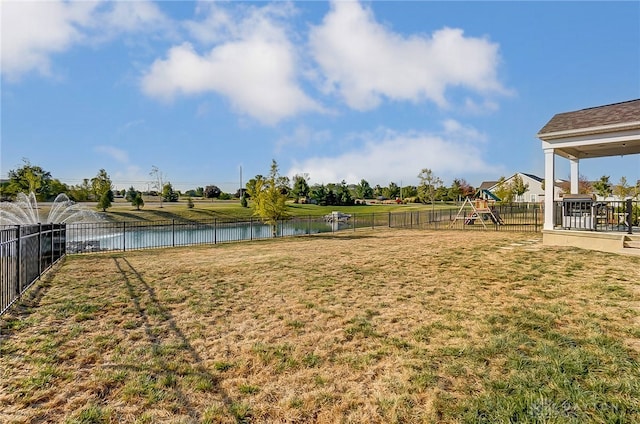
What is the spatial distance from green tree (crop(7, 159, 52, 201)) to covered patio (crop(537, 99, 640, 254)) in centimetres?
3930

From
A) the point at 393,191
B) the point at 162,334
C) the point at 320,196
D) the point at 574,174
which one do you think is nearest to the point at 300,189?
the point at 320,196

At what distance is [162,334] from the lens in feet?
13.9

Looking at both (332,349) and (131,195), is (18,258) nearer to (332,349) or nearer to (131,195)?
(332,349)

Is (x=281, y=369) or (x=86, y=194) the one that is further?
(x=86, y=194)

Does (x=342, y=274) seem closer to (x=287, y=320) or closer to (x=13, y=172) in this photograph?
(x=287, y=320)

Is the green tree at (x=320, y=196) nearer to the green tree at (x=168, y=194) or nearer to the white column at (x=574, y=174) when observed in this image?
the green tree at (x=168, y=194)

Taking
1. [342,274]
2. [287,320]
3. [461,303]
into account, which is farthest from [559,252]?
[287,320]

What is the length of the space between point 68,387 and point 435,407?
324cm

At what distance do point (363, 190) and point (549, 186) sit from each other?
74904 mm

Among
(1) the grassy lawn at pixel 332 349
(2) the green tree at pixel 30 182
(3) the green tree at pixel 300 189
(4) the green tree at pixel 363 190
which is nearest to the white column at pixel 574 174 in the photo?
(1) the grassy lawn at pixel 332 349

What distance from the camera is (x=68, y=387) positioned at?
305 cm

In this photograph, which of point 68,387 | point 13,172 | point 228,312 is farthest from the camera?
point 13,172

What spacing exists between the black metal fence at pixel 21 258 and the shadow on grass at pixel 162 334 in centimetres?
159

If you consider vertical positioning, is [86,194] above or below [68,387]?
above
